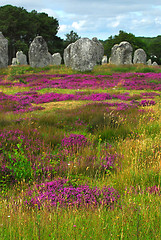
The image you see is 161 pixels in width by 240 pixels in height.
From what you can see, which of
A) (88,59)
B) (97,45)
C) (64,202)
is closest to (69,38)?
(97,45)

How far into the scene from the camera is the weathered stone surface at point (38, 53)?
3328cm

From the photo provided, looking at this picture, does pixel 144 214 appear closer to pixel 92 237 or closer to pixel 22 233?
pixel 92 237

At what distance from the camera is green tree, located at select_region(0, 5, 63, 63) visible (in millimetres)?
63969

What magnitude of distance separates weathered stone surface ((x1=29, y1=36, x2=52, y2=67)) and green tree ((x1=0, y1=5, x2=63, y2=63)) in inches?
1172

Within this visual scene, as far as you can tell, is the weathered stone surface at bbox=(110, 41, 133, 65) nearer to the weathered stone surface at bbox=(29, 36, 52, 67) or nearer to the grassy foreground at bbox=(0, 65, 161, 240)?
the weathered stone surface at bbox=(29, 36, 52, 67)

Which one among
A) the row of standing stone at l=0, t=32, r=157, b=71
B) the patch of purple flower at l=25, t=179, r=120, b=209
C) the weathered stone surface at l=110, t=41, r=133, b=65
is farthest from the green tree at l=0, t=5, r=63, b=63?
the patch of purple flower at l=25, t=179, r=120, b=209

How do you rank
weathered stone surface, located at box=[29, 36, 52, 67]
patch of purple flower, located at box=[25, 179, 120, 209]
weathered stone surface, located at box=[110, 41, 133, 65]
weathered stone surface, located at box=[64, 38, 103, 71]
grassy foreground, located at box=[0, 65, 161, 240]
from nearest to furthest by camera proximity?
grassy foreground, located at box=[0, 65, 161, 240]
patch of purple flower, located at box=[25, 179, 120, 209]
weathered stone surface, located at box=[64, 38, 103, 71]
weathered stone surface, located at box=[29, 36, 52, 67]
weathered stone surface, located at box=[110, 41, 133, 65]

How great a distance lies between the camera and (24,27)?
6888 centimetres

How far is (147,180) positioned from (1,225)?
2.60 metres

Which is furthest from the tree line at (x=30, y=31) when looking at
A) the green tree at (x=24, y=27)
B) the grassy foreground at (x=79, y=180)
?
the grassy foreground at (x=79, y=180)

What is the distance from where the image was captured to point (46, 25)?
71.7 metres

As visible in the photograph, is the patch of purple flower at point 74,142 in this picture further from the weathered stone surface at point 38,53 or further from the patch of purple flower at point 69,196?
the weathered stone surface at point 38,53

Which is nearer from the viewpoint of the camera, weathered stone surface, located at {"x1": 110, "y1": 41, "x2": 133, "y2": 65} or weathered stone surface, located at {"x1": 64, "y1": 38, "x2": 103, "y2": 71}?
weathered stone surface, located at {"x1": 64, "y1": 38, "x2": 103, "y2": 71}

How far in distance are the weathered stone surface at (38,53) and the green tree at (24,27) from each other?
29767mm
